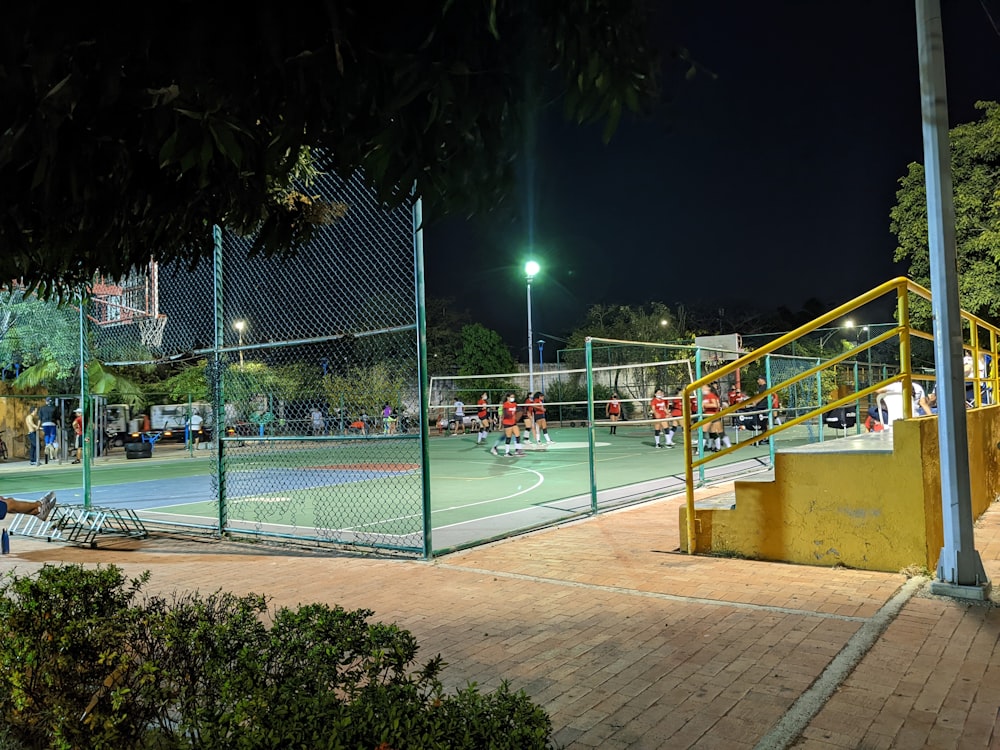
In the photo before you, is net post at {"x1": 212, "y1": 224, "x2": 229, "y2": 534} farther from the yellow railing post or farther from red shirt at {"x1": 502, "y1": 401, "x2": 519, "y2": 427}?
red shirt at {"x1": 502, "y1": 401, "x2": 519, "y2": 427}

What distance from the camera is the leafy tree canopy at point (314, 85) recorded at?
1.89m

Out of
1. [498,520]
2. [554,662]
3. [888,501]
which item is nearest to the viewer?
[554,662]

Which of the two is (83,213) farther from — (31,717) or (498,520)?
(498,520)

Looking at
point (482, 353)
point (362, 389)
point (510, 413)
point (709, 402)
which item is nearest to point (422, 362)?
point (362, 389)

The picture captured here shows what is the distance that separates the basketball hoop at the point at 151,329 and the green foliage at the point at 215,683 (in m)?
12.8

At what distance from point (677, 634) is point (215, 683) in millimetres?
3064

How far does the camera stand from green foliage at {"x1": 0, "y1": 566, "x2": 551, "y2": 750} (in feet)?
7.56

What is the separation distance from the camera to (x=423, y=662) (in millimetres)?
4582

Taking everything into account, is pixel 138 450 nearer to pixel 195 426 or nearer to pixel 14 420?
pixel 195 426

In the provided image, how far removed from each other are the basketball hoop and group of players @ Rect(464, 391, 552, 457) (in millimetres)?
8710

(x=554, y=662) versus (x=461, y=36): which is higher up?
(x=461, y=36)

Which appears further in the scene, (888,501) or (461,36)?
(888,501)

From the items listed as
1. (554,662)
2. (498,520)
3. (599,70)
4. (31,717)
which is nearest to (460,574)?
(554,662)

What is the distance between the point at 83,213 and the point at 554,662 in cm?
339
